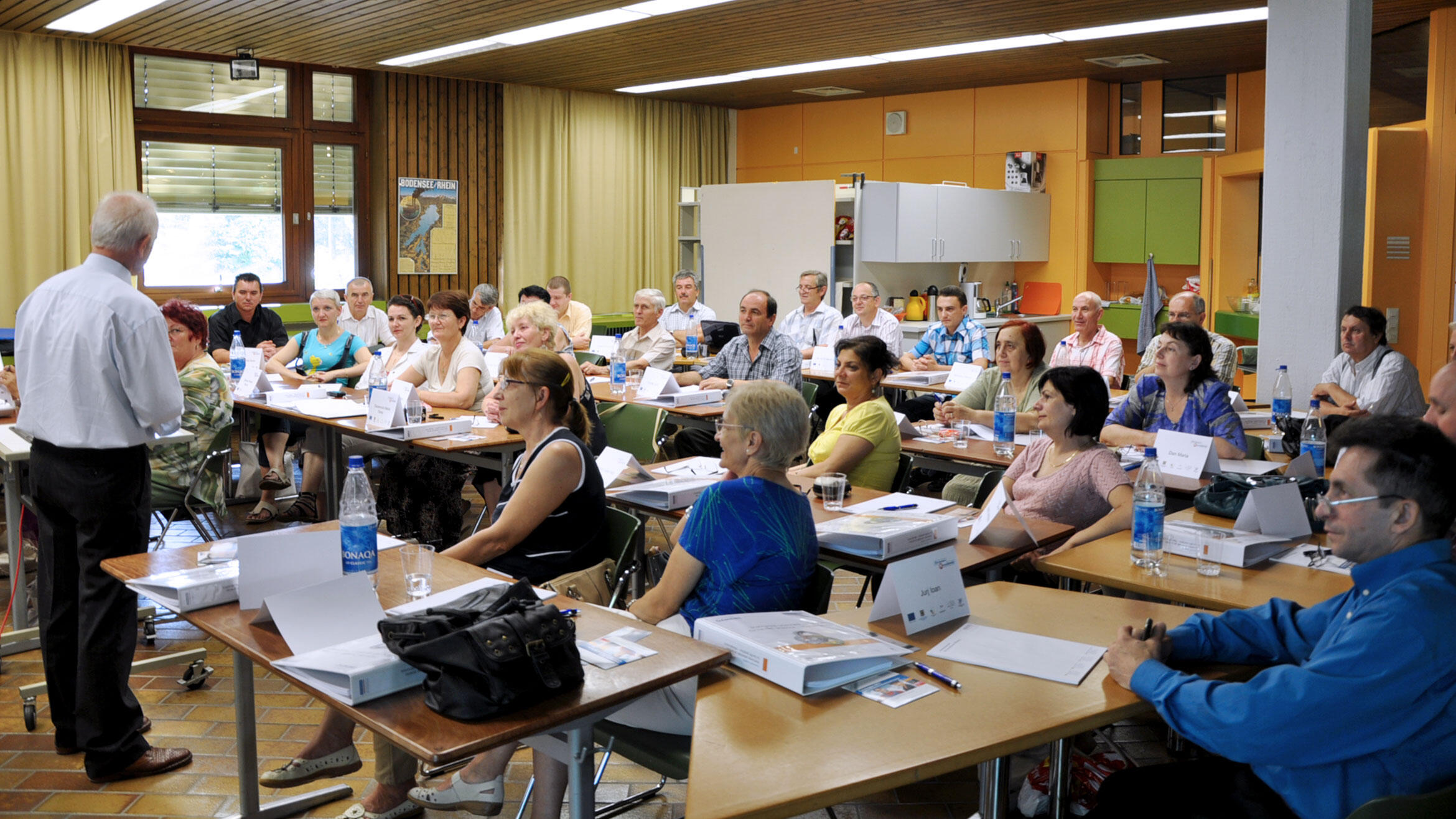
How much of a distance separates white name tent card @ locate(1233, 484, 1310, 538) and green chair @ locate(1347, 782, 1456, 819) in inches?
65.1

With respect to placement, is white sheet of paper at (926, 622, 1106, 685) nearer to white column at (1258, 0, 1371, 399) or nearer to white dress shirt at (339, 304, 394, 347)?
white column at (1258, 0, 1371, 399)

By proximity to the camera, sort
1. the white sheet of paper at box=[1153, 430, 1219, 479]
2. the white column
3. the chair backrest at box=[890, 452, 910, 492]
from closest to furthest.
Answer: the white sheet of paper at box=[1153, 430, 1219, 479], the chair backrest at box=[890, 452, 910, 492], the white column

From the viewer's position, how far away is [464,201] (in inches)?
451

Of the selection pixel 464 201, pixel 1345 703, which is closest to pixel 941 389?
pixel 1345 703

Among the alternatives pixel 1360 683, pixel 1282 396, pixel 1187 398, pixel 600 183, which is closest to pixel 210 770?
pixel 1360 683

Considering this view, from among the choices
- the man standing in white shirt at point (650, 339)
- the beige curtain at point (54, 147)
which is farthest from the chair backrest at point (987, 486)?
the beige curtain at point (54, 147)

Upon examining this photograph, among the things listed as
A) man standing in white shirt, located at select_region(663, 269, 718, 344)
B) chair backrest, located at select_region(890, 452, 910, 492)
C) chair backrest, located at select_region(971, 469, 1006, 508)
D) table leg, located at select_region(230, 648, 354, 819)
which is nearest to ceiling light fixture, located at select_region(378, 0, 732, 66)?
man standing in white shirt, located at select_region(663, 269, 718, 344)

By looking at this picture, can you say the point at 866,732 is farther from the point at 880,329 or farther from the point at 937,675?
the point at 880,329

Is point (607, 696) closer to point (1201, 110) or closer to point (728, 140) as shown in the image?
point (1201, 110)

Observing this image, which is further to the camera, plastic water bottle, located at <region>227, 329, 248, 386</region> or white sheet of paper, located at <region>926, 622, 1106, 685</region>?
plastic water bottle, located at <region>227, 329, 248, 386</region>

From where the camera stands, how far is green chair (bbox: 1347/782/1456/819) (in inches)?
65.8

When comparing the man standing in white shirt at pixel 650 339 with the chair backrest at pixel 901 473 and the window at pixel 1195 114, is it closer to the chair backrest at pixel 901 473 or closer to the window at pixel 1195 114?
the chair backrest at pixel 901 473

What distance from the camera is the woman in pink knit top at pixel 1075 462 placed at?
12.2 feet

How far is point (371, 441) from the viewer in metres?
5.74
